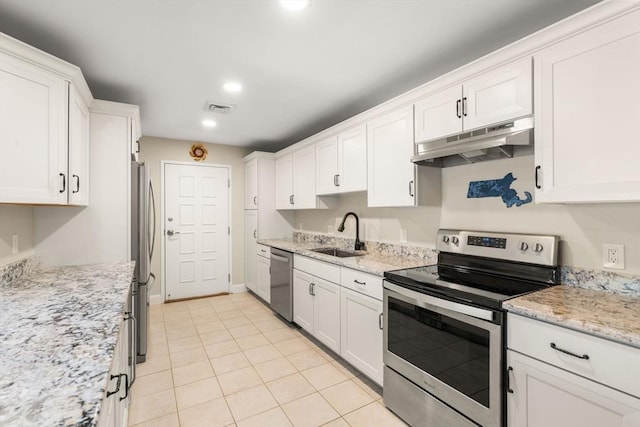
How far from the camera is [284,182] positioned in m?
4.32

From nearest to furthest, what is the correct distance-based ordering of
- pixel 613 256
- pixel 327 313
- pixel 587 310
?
1. pixel 587 310
2. pixel 613 256
3. pixel 327 313

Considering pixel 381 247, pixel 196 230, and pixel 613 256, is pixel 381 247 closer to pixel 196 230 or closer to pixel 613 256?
pixel 613 256

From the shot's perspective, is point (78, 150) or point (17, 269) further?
point (78, 150)

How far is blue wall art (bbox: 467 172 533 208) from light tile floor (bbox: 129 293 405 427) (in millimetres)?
1605

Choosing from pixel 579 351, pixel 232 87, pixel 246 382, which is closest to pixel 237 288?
pixel 246 382

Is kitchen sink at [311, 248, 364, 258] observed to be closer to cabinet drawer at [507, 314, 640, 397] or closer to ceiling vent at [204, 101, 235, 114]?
ceiling vent at [204, 101, 235, 114]

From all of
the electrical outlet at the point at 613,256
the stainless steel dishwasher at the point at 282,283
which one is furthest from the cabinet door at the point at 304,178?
the electrical outlet at the point at 613,256

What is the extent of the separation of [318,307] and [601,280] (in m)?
2.10

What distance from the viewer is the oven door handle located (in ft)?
4.88

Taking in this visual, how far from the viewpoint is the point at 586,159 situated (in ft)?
4.71

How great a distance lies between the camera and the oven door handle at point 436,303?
1.49 m

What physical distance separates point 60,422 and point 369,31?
2133 millimetres

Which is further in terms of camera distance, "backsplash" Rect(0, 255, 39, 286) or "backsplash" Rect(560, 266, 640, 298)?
"backsplash" Rect(0, 255, 39, 286)

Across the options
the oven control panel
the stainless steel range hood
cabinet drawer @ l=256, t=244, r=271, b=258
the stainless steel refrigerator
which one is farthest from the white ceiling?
cabinet drawer @ l=256, t=244, r=271, b=258
